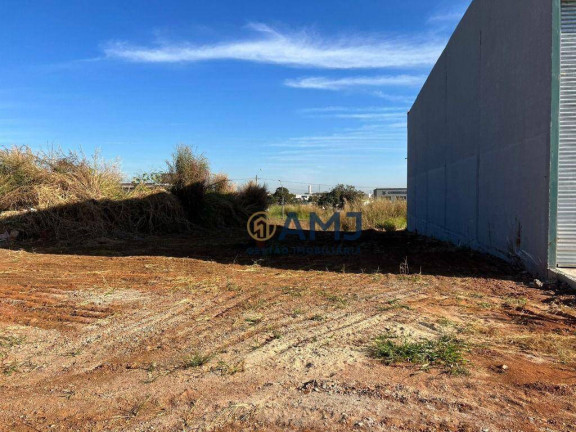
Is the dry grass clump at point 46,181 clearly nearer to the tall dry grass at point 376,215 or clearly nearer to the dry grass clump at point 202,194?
the dry grass clump at point 202,194

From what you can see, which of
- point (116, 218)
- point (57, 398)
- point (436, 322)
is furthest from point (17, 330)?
point (116, 218)

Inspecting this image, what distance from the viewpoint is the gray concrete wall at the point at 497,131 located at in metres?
5.67

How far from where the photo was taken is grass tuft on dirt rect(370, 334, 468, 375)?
3.00m

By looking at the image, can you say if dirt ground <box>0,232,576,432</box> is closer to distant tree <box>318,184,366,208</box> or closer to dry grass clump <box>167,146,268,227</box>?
dry grass clump <box>167,146,268,227</box>

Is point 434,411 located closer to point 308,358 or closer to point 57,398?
Answer: point 308,358

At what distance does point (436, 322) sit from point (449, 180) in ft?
24.8

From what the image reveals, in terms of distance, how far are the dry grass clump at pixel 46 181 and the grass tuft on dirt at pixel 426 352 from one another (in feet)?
43.2

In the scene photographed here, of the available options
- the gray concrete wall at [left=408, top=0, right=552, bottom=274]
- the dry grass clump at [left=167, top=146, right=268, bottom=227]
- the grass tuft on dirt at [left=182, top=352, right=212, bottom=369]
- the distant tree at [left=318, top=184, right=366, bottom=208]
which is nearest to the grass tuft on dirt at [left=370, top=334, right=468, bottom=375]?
the grass tuft on dirt at [left=182, top=352, right=212, bottom=369]

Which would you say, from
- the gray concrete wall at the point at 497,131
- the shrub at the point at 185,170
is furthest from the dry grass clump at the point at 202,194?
→ the gray concrete wall at the point at 497,131

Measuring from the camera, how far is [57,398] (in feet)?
8.64

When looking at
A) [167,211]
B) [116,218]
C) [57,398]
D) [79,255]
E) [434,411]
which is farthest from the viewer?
[167,211]

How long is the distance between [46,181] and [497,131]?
556 inches

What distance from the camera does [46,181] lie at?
1423cm

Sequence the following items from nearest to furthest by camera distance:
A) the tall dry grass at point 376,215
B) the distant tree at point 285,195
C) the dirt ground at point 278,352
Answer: the dirt ground at point 278,352 < the tall dry grass at point 376,215 < the distant tree at point 285,195
